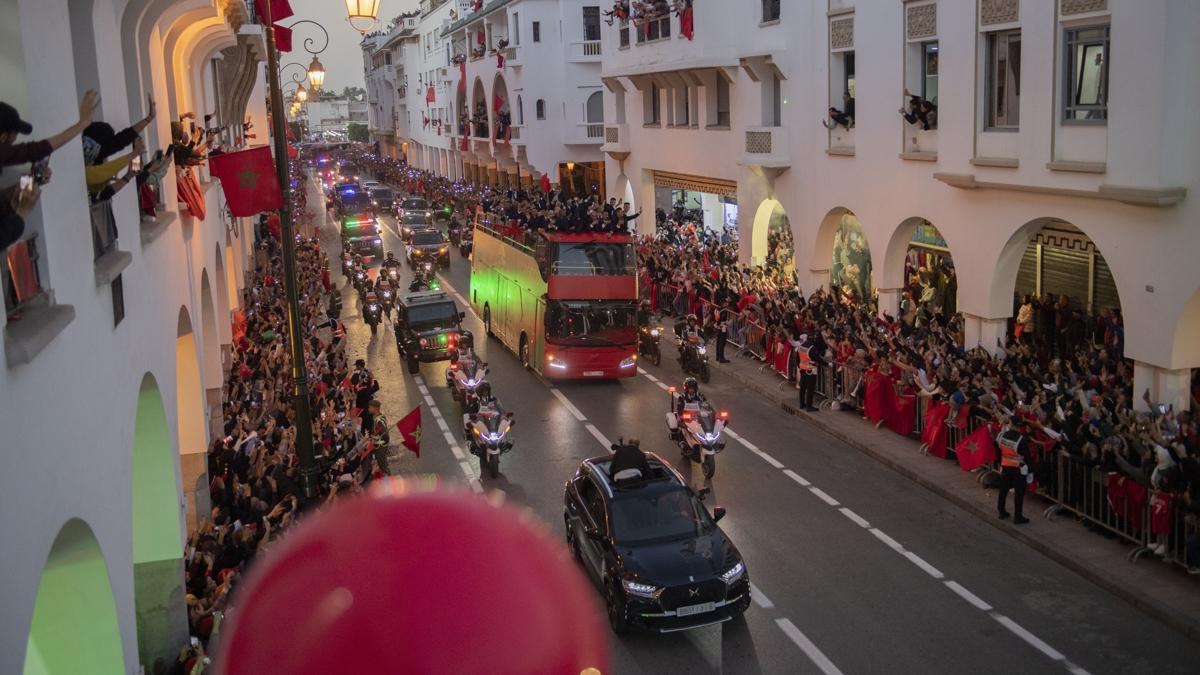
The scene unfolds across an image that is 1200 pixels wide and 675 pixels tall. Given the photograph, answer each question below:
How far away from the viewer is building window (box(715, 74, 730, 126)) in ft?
113

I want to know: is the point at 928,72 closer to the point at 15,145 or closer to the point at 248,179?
the point at 248,179

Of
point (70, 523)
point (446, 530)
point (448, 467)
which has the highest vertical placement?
point (446, 530)

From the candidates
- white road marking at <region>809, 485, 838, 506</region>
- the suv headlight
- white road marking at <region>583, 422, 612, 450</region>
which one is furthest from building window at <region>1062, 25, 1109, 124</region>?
the suv headlight

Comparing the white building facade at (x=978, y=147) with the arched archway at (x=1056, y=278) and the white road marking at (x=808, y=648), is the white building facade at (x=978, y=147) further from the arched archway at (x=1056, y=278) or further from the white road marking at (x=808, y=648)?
the white road marking at (x=808, y=648)

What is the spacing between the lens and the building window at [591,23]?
56906 millimetres

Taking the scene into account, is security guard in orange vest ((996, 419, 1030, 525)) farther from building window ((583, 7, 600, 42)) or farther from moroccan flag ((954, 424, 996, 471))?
building window ((583, 7, 600, 42))

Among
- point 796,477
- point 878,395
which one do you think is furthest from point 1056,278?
point 796,477

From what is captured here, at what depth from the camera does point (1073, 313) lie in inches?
834

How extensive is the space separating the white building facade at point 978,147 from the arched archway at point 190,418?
13.5 m

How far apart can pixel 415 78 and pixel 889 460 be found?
8631 cm

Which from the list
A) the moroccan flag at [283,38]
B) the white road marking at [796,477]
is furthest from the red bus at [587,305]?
the moroccan flag at [283,38]

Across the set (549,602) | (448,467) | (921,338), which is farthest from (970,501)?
(549,602)

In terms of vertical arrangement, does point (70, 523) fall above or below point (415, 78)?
below

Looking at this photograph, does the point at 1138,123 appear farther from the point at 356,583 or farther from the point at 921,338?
the point at 356,583
